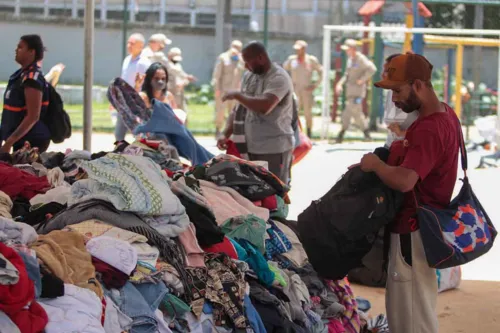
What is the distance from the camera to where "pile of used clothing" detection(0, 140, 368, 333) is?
13.2ft

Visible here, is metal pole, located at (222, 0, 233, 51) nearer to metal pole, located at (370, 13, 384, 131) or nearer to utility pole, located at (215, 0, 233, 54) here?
utility pole, located at (215, 0, 233, 54)

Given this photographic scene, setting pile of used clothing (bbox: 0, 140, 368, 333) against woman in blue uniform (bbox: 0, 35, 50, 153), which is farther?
woman in blue uniform (bbox: 0, 35, 50, 153)

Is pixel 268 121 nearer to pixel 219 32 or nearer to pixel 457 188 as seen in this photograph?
pixel 457 188

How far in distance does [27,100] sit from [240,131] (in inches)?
68.9

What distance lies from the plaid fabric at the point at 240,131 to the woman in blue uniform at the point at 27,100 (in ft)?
5.00

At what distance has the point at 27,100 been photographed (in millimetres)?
8086

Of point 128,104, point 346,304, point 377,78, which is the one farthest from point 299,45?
point 346,304

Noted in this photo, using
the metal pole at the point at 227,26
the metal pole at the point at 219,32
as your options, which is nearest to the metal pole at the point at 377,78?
the metal pole at the point at 227,26

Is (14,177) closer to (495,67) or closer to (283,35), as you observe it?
(283,35)

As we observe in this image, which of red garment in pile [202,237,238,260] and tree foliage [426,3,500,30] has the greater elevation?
tree foliage [426,3,500,30]

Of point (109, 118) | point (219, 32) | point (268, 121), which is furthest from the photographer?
point (219, 32)

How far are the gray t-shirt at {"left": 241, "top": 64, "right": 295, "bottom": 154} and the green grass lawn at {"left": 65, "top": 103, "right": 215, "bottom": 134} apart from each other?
1077cm

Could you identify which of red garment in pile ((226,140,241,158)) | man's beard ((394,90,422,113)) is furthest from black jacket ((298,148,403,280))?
red garment in pile ((226,140,241,158))

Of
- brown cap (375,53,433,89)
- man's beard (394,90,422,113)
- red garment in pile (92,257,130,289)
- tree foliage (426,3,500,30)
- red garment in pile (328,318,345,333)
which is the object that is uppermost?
tree foliage (426,3,500,30)
